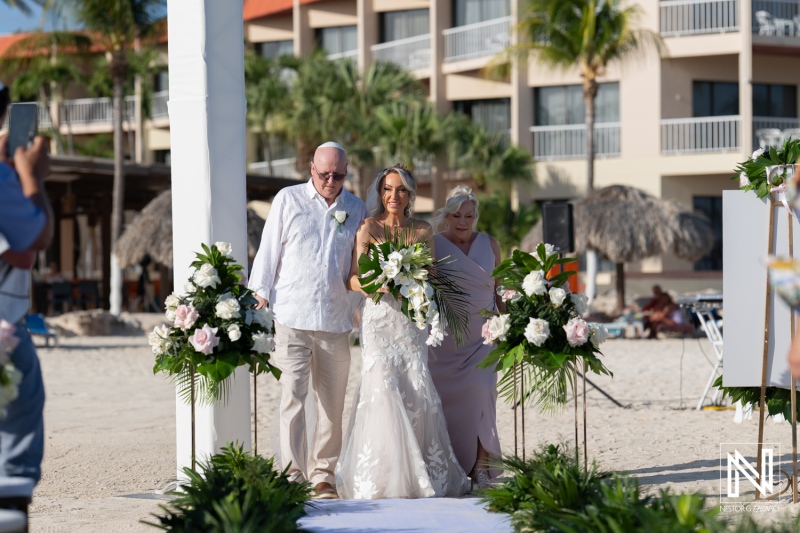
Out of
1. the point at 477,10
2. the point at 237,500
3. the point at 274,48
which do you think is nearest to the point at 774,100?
the point at 477,10

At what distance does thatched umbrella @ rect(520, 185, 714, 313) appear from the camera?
23.8 meters

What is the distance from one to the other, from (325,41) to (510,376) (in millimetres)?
33527

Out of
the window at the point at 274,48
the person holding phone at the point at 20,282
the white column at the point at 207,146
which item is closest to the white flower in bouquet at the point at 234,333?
the white column at the point at 207,146

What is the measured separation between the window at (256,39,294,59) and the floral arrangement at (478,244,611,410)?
3461 cm

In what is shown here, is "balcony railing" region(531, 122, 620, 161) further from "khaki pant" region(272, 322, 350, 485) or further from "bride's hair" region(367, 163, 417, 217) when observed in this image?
"khaki pant" region(272, 322, 350, 485)

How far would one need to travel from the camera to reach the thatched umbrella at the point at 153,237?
24981 mm

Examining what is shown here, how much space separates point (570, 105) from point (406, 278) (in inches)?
1089

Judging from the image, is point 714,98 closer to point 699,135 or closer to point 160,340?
point 699,135

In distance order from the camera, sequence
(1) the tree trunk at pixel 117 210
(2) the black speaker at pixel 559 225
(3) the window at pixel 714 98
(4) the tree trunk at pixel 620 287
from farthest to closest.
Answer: (3) the window at pixel 714 98 < (1) the tree trunk at pixel 117 210 < (4) the tree trunk at pixel 620 287 < (2) the black speaker at pixel 559 225

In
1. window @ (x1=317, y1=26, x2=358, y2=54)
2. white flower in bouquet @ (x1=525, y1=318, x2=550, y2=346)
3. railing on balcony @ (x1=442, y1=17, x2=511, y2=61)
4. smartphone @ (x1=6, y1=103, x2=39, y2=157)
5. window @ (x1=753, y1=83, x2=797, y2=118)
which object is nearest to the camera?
A: smartphone @ (x1=6, y1=103, x2=39, y2=157)

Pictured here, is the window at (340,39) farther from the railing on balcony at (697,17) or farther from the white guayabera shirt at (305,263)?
the white guayabera shirt at (305,263)

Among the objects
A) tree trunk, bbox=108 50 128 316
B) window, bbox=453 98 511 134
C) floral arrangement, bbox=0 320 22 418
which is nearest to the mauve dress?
floral arrangement, bbox=0 320 22 418

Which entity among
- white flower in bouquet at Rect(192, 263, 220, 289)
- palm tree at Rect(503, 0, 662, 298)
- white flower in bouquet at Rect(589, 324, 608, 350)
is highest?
palm tree at Rect(503, 0, 662, 298)

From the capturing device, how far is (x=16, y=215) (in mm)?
4293
